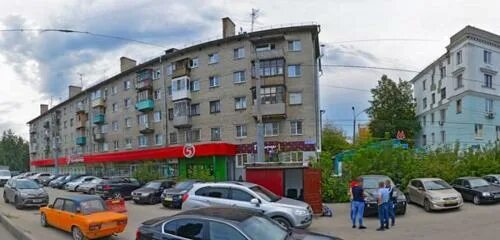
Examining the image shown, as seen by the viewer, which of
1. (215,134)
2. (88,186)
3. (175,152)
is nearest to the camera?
(88,186)

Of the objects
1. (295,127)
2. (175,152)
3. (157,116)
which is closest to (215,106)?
(175,152)

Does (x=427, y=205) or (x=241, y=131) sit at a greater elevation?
(x=241, y=131)

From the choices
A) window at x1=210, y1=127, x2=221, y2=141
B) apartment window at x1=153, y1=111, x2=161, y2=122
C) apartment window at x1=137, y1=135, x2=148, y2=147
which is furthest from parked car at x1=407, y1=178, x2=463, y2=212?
apartment window at x1=137, y1=135, x2=148, y2=147

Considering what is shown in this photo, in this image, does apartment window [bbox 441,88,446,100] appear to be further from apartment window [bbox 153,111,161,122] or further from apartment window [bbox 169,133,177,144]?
apartment window [bbox 153,111,161,122]

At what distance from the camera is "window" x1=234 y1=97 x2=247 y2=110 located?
46875mm

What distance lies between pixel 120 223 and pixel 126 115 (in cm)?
5084

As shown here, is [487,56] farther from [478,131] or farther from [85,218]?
[85,218]

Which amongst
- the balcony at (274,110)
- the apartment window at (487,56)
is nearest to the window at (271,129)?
the balcony at (274,110)

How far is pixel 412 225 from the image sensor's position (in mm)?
15938

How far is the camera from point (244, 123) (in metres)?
46.6

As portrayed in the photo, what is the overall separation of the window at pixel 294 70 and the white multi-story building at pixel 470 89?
51.4ft

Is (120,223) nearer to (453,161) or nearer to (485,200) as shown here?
(485,200)

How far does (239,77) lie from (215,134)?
22.2ft

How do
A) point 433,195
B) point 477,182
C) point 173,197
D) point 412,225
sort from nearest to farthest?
point 412,225 → point 433,195 → point 477,182 → point 173,197
